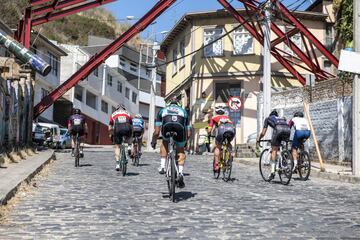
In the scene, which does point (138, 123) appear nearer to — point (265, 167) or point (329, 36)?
point (265, 167)

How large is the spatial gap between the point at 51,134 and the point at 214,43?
39.4 ft

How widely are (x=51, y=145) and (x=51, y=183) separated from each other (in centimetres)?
2420

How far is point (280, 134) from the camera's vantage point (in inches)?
463

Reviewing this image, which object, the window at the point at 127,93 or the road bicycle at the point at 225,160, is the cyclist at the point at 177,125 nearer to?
the road bicycle at the point at 225,160

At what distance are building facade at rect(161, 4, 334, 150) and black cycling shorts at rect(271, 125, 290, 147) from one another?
58.9 ft

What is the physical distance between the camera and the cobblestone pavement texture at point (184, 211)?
5969 mm

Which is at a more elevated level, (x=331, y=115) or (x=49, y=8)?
(x=49, y=8)

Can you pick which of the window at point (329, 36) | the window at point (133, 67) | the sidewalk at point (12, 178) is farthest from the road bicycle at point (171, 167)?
the window at point (133, 67)

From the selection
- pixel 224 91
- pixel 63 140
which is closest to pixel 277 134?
pixel 224 91

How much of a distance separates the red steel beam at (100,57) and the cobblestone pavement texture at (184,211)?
14.7 metres

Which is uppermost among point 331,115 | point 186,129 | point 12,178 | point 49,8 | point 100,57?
point 49,8

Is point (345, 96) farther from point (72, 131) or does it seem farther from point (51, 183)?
point (51, 183)

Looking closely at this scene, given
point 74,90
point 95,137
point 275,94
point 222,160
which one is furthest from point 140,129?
point 95,137

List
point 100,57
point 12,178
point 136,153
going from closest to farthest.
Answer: point 12,178 < point 136,153 < point 100,57
